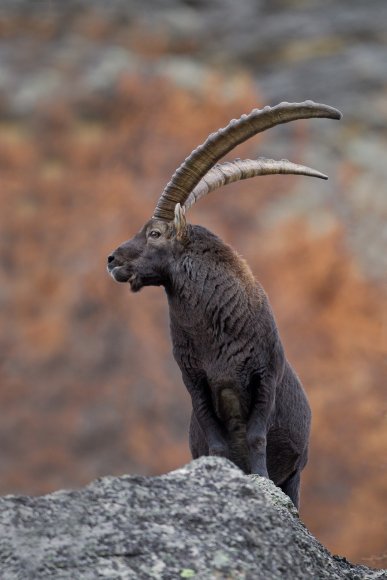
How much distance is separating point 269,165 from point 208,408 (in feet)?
6.34

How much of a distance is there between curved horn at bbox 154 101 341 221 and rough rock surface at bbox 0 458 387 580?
3157 millimetres

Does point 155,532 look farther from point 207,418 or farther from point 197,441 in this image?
point 197,441

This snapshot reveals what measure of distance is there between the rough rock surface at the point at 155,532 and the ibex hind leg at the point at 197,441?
3027 millimetres

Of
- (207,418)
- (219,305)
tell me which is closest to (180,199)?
(219,305)

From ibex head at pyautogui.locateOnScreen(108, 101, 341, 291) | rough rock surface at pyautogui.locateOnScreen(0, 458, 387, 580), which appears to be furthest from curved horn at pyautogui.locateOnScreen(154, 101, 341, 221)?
rough rock surface at pyautogui.locateOnScreen(0, 458, 387, 580)

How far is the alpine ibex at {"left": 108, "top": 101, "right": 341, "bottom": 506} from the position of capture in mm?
6867

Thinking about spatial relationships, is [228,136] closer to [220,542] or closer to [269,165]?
[269,165]

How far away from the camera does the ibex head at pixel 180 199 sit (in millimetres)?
6934

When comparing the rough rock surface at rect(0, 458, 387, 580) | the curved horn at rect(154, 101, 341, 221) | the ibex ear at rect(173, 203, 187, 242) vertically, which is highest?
the curved horn at rect(154, 101, 341, 221)

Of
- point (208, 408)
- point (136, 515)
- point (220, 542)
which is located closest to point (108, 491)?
point (136, 515)

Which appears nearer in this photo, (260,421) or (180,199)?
(260,421)

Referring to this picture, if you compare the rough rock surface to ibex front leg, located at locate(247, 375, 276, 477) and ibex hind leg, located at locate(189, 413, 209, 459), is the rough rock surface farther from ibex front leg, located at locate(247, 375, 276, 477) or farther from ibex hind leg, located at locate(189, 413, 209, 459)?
ibex hind leg, located at locate(189, 413, 209, 459)

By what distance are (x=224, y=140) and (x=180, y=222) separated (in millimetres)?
681

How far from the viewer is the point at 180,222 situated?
7.07 m
